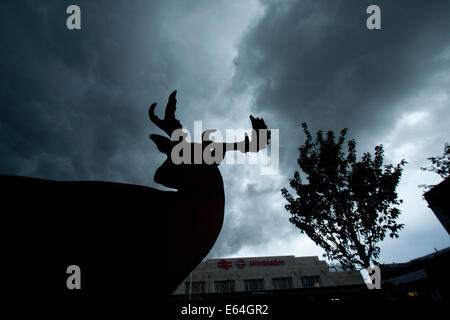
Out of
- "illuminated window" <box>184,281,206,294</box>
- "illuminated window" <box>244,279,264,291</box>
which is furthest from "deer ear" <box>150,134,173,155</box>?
"illuminated window" <box>244,279,264,291</box>

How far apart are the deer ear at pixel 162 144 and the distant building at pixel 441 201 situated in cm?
2263

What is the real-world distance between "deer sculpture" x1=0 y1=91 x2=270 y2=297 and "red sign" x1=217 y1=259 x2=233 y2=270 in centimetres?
3095

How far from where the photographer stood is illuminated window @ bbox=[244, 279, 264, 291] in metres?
27.7

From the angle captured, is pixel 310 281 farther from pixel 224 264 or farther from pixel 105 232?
pixel 105 232

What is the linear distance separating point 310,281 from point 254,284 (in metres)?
8.04

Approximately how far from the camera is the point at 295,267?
97.7ft

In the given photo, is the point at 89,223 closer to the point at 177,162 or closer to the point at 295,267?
the point at 177,162

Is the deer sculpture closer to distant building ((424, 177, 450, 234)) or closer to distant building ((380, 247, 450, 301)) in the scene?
distant building ((380, 247, 450, 301))

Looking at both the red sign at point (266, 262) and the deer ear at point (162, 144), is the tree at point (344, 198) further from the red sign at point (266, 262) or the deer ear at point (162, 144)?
the red sign at point (266, 262)

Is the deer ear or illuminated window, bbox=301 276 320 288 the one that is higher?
illuminated window, bbox=301 276 320 288

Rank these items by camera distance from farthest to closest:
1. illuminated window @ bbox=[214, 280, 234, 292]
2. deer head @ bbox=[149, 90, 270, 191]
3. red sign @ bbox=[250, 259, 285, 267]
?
red sign @ bbox=[250, 259, 285, 267], illuminated window @ bbox=[214, 280, 234, 292], deer head @ bbox=[149, 90, 270, 191]

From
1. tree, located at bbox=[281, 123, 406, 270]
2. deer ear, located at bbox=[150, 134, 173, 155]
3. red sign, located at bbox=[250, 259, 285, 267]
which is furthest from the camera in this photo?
red sign, located at bbox=[250, 259, 285, 267]

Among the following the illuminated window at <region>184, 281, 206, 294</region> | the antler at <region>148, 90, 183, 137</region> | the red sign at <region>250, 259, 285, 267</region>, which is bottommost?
the antler at <region>148, 90, 183, 137</region>

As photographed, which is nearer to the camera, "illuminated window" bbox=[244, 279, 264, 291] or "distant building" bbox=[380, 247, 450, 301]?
"distant building" bbox=[380, 247, 450, 301]
